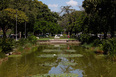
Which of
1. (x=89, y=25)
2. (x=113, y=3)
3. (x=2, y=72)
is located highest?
(x=113, y=3)

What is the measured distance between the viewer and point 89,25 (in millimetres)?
39750

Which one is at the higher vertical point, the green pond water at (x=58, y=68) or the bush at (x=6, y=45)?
the bush at (x=6, y=45)

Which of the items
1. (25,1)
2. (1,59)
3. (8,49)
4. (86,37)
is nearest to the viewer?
(1,59)

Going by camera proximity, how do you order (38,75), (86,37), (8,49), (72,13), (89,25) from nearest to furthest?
(38,75), (8,49), (89,25), (86,37), (72,13)

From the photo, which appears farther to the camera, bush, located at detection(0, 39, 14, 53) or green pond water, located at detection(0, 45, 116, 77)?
bush, located at detection(0, 39, 14, 53)

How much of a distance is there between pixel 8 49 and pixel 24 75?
43.7 feet

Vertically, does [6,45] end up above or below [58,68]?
above

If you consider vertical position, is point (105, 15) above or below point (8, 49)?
above

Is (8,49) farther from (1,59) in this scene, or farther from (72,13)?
(72,13)

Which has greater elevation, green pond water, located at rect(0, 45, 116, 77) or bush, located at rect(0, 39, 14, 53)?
bush, located at rect(0, 39, 14, 53)

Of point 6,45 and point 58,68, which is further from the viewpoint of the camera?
point 6,45

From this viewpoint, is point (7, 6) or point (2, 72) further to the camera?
point (7, 6)

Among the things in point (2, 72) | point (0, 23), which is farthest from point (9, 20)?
point (2, 72)

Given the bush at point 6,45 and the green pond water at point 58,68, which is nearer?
the green pond water at point 58,68
